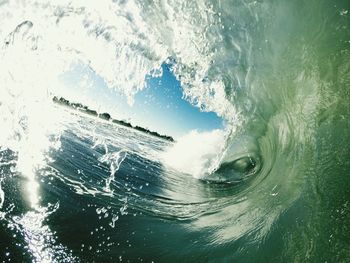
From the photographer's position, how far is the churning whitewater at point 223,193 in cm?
459

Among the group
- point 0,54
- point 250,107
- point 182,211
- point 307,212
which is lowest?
point 182,211

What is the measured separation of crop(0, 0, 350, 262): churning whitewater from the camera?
15.1 ft

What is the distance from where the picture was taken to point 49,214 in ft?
15.1

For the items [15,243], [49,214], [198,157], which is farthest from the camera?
[198,157]

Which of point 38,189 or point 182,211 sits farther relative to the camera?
point 182,211

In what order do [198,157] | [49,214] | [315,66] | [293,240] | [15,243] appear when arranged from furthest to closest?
[198,157], [315,66], [293,240], [49,214], [15,243]

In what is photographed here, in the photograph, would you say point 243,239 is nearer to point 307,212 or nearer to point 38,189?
point 307,212

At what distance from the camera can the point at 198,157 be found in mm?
13266

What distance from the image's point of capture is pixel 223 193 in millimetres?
7422

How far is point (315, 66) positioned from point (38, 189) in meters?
5.19

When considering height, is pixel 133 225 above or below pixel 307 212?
below

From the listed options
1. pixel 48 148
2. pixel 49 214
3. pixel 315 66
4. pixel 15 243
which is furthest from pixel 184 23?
pixel 48 148

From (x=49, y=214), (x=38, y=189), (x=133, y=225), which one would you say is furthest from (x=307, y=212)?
(x=38, y=189)

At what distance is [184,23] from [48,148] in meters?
5.48
